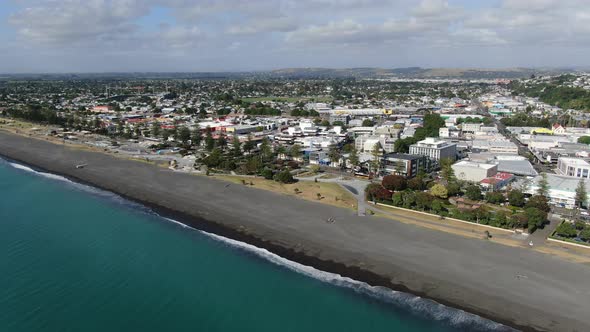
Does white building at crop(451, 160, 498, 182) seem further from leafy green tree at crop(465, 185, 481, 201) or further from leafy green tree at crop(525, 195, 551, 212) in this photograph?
leafy green tree at crop(525, 195, 551, 212)

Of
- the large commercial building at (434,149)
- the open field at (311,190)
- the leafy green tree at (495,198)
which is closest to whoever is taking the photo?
the leafy green tree at (495,198)

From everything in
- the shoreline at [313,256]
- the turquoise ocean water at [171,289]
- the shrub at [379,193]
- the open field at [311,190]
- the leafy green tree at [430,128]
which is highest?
the leafy green tree at [430,128]

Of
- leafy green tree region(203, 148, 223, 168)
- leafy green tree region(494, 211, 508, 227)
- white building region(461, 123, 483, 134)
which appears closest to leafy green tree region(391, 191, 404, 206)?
leafy green tree region(494, 211, 508, 227)

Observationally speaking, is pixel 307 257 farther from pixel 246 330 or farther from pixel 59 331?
pixel 59 331

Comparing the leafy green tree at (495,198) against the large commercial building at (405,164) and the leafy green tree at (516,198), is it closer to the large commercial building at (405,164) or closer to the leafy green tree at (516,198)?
the leafy green tree at (516,198)

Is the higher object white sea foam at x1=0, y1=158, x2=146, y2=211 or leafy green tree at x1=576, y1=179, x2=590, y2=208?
leafy green tree at x1=576, y1=179, x2=590, y2=208

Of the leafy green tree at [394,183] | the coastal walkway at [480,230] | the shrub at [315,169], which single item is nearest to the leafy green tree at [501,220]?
the coastal walkway at [480,230]
